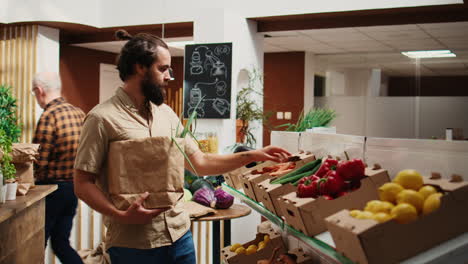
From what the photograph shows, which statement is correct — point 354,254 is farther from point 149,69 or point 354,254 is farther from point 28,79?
point 28,79

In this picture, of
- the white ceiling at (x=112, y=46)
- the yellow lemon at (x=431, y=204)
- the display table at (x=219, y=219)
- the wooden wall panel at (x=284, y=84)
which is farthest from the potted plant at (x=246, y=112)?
the yellow lemon at (x=431, y=204)

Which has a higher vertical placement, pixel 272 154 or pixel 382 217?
pixel 272 154

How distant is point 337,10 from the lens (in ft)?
19.6

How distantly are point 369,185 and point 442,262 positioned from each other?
1.09ft

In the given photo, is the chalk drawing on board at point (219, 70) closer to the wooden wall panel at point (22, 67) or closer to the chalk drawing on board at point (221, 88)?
the chalk drawing on board at point (221, 88)

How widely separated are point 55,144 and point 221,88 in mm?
2942

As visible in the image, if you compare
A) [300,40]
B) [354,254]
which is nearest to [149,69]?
[354,254]

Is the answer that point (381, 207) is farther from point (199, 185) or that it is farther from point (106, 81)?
point (106, 81)

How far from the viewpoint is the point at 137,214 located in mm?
1792

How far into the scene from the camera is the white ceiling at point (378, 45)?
672 centimetres

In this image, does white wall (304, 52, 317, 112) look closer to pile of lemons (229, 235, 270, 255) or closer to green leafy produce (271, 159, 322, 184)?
pile of lemons (229, 235, 270, 255)

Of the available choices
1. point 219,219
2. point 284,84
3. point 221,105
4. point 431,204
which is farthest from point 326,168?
point 284,84

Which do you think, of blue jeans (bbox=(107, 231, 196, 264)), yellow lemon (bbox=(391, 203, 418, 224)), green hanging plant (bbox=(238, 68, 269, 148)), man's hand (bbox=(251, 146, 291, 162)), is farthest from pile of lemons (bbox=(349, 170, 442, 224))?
green hanging plant (bbox=(238, 68, 269, 148))

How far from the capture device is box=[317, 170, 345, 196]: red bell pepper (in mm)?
1546
